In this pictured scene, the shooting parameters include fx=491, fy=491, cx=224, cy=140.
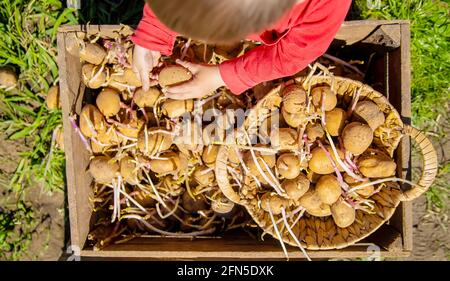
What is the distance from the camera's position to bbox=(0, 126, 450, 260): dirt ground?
2000 millimetres

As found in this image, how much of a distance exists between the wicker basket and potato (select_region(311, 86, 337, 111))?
0.10 ft

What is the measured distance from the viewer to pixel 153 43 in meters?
1.47

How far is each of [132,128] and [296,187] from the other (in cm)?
55

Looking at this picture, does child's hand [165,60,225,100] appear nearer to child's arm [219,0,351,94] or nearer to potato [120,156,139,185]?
child's arm [219,0,351,94]

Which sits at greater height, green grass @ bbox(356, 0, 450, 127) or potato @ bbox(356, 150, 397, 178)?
green grass @ bbox(356, 0, 450, 127)

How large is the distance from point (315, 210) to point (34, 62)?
1218 millimetres

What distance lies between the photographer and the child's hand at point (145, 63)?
4.96 feet

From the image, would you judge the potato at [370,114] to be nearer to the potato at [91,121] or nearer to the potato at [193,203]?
the potato at [193,203]

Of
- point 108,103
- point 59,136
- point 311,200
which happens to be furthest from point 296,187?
point 59,136

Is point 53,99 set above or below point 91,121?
above

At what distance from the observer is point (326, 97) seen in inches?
58.5

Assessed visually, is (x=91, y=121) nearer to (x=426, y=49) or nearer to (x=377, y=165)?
(x=377, y=165)

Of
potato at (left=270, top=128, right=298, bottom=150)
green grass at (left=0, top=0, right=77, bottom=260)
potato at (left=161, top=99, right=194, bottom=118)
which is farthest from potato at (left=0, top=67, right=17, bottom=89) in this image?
potato at (left=270, top=128, right=298, bottom=150)
